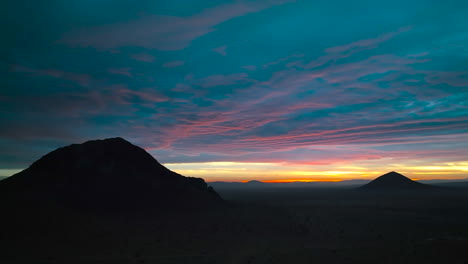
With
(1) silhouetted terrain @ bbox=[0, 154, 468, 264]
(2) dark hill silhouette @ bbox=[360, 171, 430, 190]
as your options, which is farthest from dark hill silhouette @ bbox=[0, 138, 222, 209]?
(2) dark hill silhouette @ bbox=[360, 171, 430, 190]

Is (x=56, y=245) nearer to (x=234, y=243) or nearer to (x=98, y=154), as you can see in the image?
(x=234, y=243)

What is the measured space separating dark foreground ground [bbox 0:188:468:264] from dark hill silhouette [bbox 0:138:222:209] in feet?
11.1

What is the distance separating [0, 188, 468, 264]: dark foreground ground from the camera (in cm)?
1611

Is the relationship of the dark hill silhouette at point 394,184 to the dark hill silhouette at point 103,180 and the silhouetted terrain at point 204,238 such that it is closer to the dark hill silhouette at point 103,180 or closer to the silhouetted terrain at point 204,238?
the silhouetted terrain at point 204,238

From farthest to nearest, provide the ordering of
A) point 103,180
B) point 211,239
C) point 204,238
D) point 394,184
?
1. point 394,184
2. point 103,180
3. point 204,238
4. point 211,239

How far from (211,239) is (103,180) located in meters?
20.0

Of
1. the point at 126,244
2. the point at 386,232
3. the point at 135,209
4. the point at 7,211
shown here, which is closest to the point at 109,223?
the point at 135,209

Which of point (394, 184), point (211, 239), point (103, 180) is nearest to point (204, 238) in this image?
point (211, 239)

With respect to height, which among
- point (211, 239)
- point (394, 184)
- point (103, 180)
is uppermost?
point (103, 180)

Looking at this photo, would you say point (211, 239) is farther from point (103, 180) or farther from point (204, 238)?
point (103, 180)

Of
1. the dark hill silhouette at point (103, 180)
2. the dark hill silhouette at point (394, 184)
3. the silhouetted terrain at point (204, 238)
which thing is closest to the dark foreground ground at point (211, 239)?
the silhouetted terrain at point (204, 238)

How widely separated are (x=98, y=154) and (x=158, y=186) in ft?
32.4

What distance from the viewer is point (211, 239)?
21.8 meters

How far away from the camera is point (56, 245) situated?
19.0 metres
